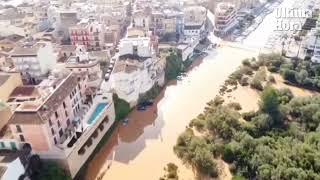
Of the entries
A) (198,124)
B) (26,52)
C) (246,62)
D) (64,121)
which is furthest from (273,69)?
(26,52)

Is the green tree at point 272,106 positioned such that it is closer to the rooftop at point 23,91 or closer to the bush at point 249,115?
the bush at point 249,115

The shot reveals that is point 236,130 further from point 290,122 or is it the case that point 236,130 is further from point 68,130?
point 68,130

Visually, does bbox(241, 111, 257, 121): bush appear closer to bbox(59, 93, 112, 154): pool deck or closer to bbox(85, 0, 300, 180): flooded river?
bbox(85, 0, 300, 180): flooded river

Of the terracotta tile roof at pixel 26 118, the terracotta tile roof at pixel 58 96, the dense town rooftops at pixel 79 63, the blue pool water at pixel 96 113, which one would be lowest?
the blue pool water at pixel 96 113

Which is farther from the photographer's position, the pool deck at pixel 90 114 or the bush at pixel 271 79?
the bush at pixel 271 79

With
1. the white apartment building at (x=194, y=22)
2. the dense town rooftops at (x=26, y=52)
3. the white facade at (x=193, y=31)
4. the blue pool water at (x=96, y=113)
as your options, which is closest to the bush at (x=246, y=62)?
the white apartment building at (x=194, y=22)

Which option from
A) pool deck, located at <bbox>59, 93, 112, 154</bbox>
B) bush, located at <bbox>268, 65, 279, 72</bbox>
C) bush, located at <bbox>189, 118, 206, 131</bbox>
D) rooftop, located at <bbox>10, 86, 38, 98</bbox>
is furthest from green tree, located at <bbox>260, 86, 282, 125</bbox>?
rooftop, located at <bbox>10, 86, 38, 98</bbox>

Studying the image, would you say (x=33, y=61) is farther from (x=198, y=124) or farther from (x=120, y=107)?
(x=198, y=124)

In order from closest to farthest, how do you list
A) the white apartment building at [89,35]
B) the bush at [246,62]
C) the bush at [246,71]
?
the bush at [246,71] < the white apartment building at [89,35] < the bush at [246,62]
